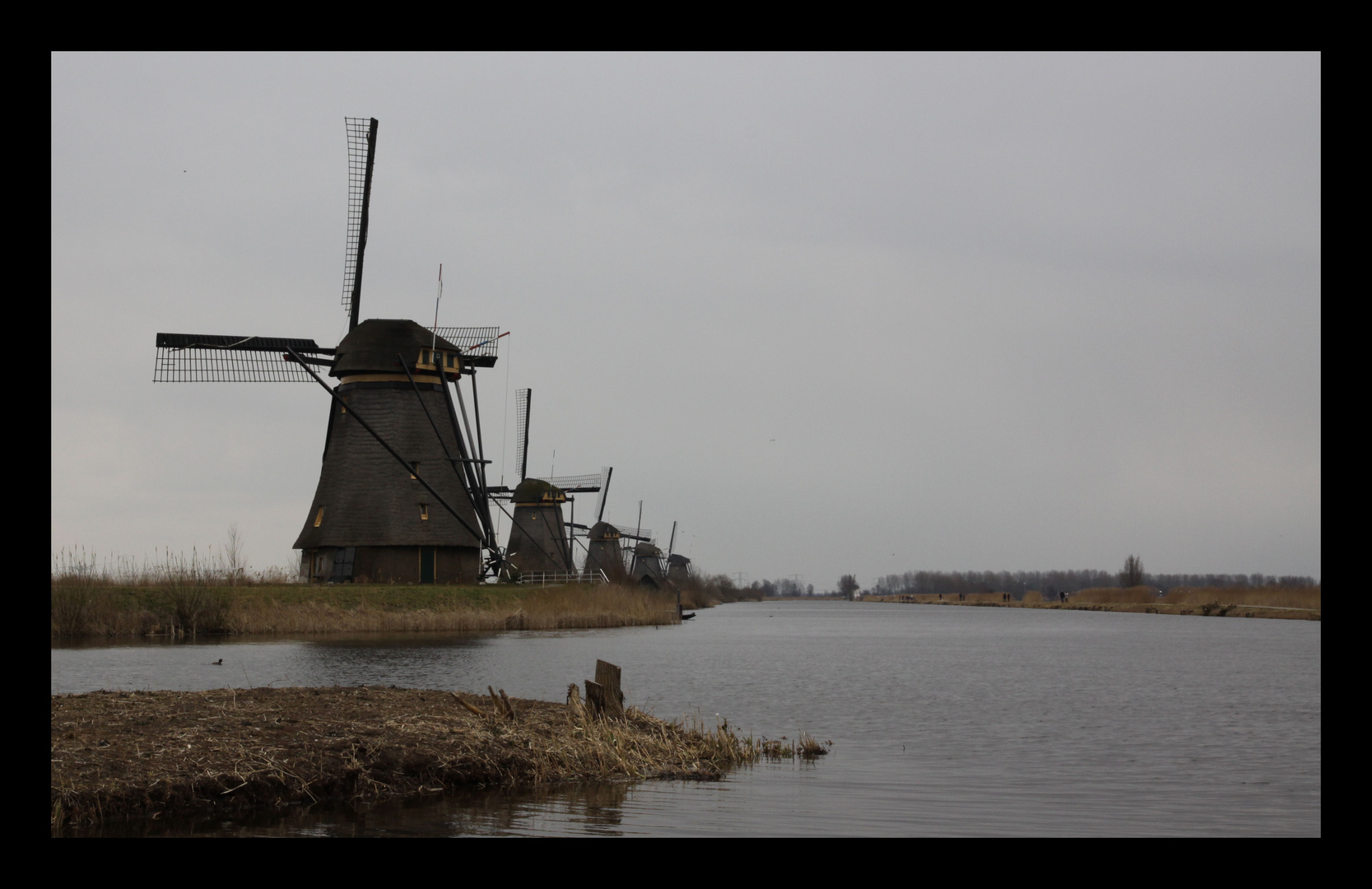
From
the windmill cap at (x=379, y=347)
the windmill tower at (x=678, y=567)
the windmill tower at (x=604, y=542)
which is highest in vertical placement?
the windmill cap at (x=379, y=347)

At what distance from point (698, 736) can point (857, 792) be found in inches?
81.3

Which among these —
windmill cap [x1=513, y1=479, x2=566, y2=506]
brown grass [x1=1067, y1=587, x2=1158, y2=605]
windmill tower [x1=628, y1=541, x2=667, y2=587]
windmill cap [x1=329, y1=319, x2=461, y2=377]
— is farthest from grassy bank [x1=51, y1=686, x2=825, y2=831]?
brown grass [x1=1067, y1=587, x2=1158, y2=605]

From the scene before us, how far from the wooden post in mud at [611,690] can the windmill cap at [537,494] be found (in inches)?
2055

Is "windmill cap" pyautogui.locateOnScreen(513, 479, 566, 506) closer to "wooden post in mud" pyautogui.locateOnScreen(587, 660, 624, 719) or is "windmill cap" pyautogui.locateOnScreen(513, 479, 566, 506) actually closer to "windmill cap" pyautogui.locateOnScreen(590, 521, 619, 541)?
"windmill cap" pyautogui.locateOnScreen(590, 521, 619, 541)

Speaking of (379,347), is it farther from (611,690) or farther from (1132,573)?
(1132,573)

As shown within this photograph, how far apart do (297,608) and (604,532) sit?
5175 centimetres

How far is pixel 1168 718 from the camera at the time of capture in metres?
18.8

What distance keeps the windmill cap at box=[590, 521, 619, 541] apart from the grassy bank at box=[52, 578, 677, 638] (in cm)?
4022

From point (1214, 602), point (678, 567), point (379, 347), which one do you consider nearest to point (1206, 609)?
point (1214, 602)

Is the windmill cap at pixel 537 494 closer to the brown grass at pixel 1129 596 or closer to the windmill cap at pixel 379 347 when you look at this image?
the windmill cap at pixel 379 347

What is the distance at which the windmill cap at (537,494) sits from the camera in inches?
2542

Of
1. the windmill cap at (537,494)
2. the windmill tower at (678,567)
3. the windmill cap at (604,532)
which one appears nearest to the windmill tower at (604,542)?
the windmill cap at (604,532)
